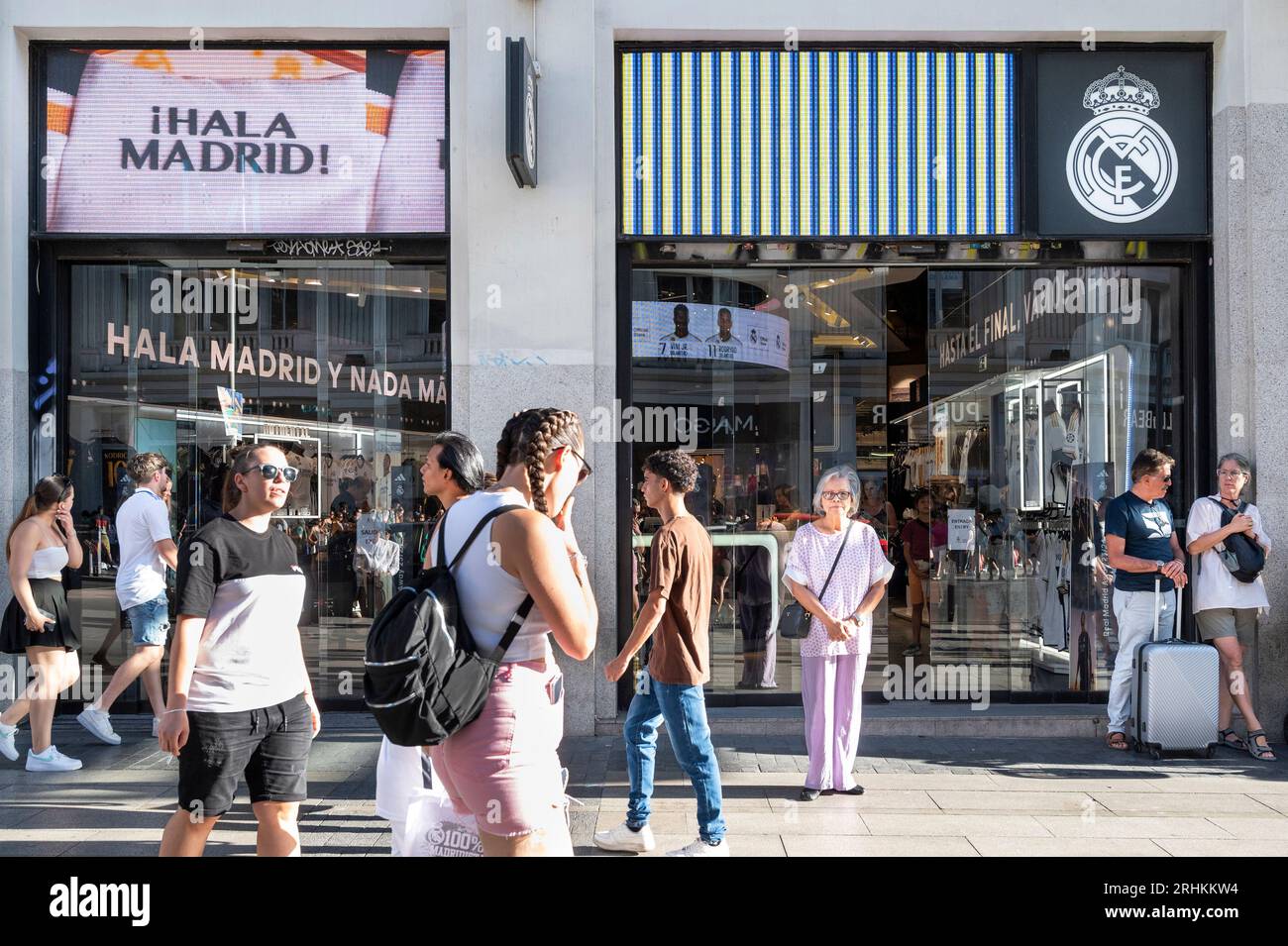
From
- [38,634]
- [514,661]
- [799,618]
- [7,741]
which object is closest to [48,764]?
[7,741]

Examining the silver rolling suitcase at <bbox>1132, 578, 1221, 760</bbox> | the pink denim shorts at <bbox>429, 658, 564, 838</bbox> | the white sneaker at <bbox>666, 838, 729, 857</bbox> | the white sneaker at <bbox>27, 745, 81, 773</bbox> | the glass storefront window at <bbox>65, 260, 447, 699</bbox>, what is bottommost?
the white sneaker at <bbox>27, 745, 81, 773</bbox>

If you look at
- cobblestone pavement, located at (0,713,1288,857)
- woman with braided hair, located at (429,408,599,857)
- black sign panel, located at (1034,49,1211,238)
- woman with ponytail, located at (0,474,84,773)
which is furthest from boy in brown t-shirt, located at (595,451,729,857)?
black sign panel, located at (1034,49,1211,238)

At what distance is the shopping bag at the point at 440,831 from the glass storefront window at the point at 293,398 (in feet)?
15.5

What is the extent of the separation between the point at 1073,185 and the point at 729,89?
8.89ft

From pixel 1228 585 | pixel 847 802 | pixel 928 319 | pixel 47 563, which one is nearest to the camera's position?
pixel 847 802

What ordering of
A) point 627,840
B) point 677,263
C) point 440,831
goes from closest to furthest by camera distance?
point 440,831, point 627,840, point 677,263

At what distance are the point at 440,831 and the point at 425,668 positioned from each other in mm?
950

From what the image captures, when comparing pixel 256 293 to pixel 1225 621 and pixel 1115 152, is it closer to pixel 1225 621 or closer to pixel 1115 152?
pixel 1115 152

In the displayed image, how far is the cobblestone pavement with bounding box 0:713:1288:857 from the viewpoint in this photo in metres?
5.11

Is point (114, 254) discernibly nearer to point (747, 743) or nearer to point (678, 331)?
point (678, 331)

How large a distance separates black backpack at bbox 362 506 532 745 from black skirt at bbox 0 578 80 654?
191 inches

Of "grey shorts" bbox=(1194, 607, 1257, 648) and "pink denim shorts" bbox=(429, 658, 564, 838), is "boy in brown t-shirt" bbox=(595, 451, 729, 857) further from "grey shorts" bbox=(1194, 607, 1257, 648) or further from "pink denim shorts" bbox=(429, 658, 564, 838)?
"grey shorts" bbox=(1194, 607, 1257, 648)

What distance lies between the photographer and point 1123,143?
7906 mm

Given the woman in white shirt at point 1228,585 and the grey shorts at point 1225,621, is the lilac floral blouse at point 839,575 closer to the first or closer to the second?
the woman in white shirt at point 1228,585
